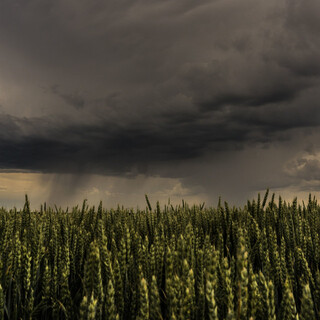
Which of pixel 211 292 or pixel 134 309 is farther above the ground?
pixel 211 292

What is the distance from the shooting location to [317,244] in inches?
115

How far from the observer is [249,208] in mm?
4453

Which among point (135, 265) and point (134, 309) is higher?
point (135, 265)

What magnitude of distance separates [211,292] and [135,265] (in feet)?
4.32

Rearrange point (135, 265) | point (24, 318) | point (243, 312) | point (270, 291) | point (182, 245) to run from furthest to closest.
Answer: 1. point (135, 265)
2. point (24, 318)
3. point (182, 245)
4. point (270, 291)
5. point (243, 312)

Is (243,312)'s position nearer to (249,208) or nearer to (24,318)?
(24,318)

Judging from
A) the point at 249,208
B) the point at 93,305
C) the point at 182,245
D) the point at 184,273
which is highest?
the point at 249,208

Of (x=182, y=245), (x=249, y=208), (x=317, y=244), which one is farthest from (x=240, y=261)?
(x=249, y=208)

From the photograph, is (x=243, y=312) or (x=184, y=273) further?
(x=184, y=273)

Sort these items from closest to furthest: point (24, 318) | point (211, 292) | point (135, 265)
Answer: point (211, 292)
point (24, 318)
point (135, 265)

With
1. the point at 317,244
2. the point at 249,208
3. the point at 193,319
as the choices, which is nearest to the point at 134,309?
the point at 193,319

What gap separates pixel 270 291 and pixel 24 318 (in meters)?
1.52

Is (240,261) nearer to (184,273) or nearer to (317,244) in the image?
(184,273)

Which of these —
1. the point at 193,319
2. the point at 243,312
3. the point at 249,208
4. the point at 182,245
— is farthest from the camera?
the point at 249,208
